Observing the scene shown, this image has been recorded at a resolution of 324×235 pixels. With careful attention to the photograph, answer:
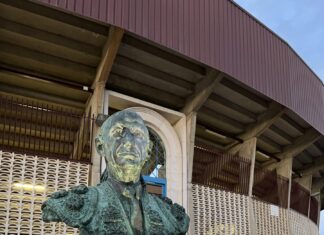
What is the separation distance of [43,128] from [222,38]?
15.0 ft

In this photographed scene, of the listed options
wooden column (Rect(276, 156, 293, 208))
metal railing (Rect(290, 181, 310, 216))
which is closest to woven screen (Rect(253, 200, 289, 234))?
wooden column (Rect(276, 156, 293, 208))

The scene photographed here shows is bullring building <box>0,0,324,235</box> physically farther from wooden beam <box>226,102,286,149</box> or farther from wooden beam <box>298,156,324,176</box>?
wooden beam <box>298,156,324,176</box>

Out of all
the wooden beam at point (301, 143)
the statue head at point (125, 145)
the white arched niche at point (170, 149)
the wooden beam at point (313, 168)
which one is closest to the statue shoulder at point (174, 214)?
the statue head at point (125, 145)

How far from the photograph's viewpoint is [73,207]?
2.47 metres

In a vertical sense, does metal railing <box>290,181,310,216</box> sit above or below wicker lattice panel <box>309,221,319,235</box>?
above

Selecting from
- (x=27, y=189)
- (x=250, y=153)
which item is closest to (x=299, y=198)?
(x=250, y=153)

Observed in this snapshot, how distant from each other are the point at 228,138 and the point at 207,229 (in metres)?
3.86

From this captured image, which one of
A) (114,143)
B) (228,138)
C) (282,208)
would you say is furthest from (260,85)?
(114,143)

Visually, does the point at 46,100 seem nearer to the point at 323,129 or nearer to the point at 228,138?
the point at 228,138

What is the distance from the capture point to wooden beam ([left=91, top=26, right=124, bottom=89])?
9500 mm

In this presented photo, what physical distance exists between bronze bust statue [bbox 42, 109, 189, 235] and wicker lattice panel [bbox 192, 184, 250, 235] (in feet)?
29.7

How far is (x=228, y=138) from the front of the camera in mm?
14711

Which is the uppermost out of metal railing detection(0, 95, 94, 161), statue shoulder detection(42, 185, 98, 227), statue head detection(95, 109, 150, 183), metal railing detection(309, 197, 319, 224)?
metal railing detection(0, 95, 94, 161)

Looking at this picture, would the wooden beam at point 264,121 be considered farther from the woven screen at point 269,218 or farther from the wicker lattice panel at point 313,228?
the wicker lattice panel at point 313,228
